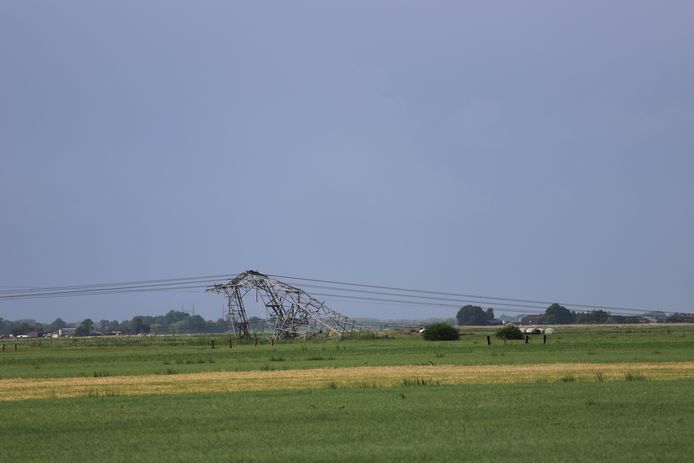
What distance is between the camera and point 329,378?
36719 millimetres

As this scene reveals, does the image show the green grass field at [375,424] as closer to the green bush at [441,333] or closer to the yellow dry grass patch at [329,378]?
the yellow dry grass patch at [329,378]

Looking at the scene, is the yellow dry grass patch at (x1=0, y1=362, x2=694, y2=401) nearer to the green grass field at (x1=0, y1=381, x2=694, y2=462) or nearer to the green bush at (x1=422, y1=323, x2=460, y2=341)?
the green grass field at (x1=0, y1=381, x2=694, y2=462)

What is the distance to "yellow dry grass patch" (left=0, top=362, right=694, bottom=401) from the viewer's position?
109 feet

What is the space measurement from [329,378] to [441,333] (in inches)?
2177

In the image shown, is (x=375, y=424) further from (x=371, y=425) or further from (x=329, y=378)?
(x=329, y=378)

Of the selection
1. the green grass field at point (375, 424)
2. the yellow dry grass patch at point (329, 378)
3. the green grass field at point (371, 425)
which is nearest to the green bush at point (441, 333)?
the yellow dry grass patch at point (329, 378)

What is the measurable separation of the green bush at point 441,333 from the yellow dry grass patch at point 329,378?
47337 millimetres

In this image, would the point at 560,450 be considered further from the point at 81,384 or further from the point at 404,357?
the point at 404,357

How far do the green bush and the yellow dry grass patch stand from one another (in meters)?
47.3

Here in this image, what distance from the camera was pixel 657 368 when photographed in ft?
128

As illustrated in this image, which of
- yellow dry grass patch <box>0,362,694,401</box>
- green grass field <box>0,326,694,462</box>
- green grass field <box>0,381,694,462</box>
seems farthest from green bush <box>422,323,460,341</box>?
green grass field <box>0,381,694,462</box>

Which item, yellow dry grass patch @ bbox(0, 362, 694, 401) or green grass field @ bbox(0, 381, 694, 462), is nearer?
green grass field @ bbox(0, 381, 694, 462)

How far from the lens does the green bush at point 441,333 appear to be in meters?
90.3

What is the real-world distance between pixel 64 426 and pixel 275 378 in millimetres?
15145
